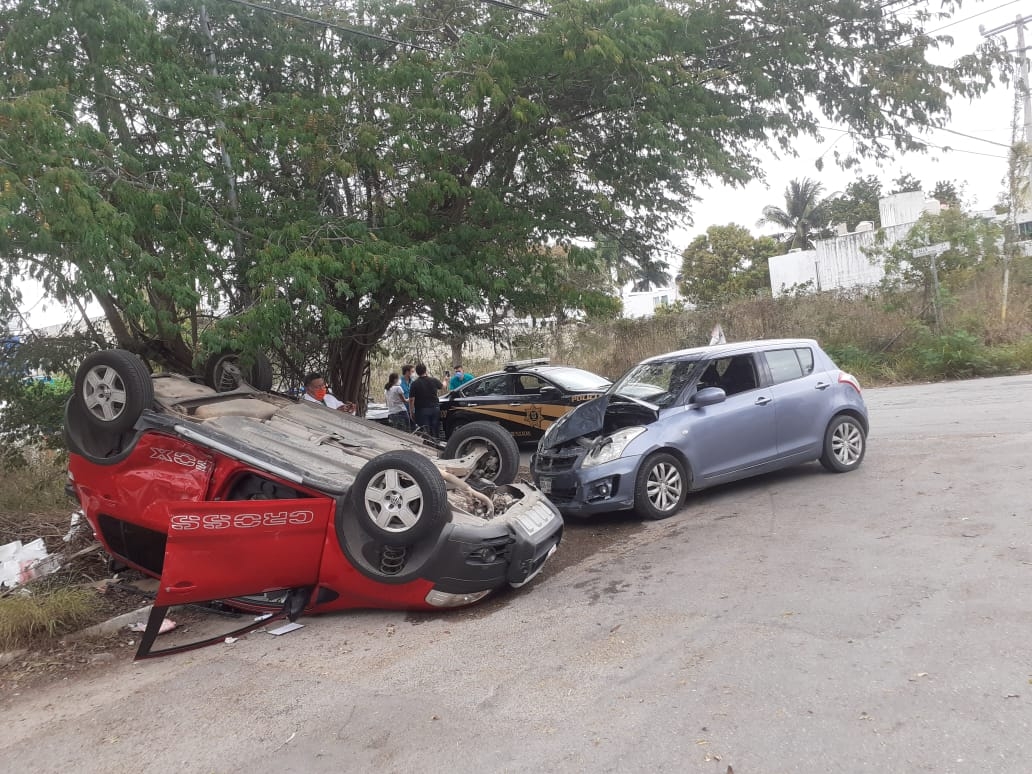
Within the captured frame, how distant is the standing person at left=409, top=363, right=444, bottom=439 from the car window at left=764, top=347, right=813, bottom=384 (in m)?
6.37

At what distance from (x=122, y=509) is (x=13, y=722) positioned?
173 cm

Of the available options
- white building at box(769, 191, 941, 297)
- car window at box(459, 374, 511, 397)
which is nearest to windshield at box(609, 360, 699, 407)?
car window at box(459, 374, 511, 397)

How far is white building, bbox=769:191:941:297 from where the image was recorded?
33.0 m

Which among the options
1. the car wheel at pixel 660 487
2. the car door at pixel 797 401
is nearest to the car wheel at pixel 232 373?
the car wheel at pixel 660 487

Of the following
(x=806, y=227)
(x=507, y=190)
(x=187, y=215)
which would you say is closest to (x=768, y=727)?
(x=187, y=215)

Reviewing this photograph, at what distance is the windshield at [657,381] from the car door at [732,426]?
0.77 ft

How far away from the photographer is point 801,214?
53.7m

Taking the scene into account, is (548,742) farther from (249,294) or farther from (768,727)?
(249,294)

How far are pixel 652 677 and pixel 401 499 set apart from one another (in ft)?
6.34

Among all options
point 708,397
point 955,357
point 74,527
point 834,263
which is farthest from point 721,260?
point 74,527

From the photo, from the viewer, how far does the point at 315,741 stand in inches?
149

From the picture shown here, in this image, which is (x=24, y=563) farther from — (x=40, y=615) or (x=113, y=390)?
(x=113, y=390)

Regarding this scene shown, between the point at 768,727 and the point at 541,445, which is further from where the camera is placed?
the point at 541,445

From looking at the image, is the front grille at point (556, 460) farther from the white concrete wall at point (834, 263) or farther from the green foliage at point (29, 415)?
the white concrete wall at point (834, 263)
